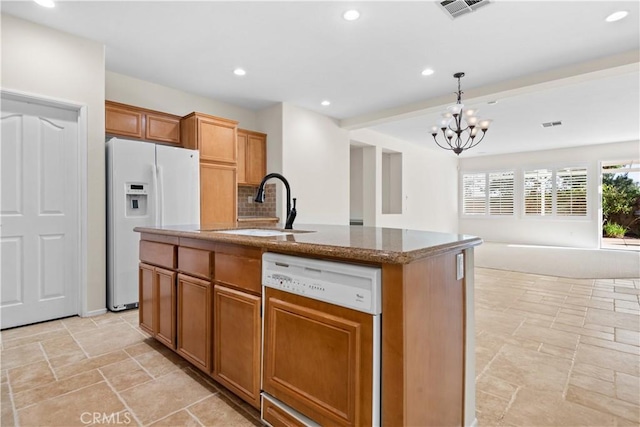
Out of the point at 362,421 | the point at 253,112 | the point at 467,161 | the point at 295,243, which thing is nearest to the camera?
the point at 362,421

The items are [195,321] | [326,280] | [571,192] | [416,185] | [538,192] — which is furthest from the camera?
[538,192]

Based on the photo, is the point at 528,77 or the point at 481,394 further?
the point at 528,77

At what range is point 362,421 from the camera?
3.65 feet

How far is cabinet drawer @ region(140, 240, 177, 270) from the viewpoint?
6.96ft

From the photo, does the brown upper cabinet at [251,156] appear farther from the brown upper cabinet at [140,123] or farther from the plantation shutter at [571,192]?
the plantation shutter at [571,192]

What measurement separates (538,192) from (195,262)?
10.2 meters

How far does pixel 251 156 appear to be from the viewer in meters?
5.01

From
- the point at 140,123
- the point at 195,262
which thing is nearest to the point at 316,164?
the point at 140,123

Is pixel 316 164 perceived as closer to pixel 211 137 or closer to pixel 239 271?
pixel 211 137

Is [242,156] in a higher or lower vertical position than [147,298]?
higher

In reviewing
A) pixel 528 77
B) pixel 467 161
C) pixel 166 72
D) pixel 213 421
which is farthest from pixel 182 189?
pixel 467 161

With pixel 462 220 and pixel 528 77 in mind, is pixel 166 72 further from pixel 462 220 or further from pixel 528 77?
pixel 462 220

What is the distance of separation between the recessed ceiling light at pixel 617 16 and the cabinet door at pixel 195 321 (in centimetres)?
384

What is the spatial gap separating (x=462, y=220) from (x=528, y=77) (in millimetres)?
7348
